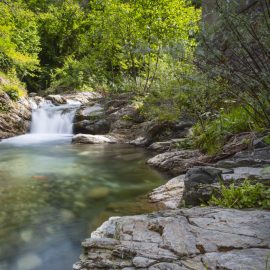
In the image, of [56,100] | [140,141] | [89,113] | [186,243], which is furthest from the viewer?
[56,100]

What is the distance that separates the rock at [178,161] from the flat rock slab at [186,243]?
3.96 meters

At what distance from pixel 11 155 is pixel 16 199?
5169 millimetres

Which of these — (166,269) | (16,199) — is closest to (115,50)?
(16,199)

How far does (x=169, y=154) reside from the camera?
8.95m

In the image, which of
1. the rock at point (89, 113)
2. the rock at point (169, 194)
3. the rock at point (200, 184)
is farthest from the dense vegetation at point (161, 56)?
the rock at point (89, 113)

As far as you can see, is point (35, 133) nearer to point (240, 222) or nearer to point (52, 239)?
point (52, 239)

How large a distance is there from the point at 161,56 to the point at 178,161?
917cm

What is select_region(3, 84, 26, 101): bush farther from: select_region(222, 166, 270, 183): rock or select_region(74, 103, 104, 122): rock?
select_region(222, 166, 270, 183): rock

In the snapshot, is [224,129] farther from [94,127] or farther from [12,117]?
[12,117]

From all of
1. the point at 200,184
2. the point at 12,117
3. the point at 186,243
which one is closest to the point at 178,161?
the point at 200,184

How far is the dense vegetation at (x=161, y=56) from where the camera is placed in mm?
4496

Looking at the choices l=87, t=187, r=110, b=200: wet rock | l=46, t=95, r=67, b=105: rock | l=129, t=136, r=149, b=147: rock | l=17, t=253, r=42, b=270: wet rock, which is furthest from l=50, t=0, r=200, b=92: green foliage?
l=17, t=253, r=42, b=270: wet rock

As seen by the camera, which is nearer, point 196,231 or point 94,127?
point 196,231

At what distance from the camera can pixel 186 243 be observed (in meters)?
2.96
